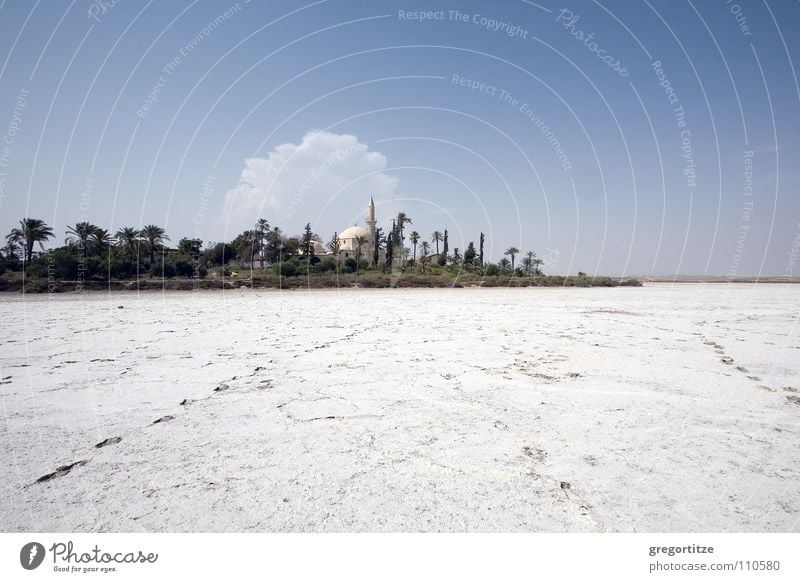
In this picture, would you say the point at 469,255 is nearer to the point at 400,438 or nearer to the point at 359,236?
the point at 359,236

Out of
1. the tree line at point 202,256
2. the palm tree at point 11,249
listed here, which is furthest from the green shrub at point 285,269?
the palm tree at point 11,249

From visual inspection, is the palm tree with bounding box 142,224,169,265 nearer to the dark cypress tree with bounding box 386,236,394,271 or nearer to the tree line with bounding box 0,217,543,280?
the tree line with bounding box 0,217,543,280

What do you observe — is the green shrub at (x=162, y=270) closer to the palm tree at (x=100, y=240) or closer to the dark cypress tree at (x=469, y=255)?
the palm tree at (x=100, y=240)

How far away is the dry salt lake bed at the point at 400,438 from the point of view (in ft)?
8.63

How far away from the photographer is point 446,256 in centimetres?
7875
